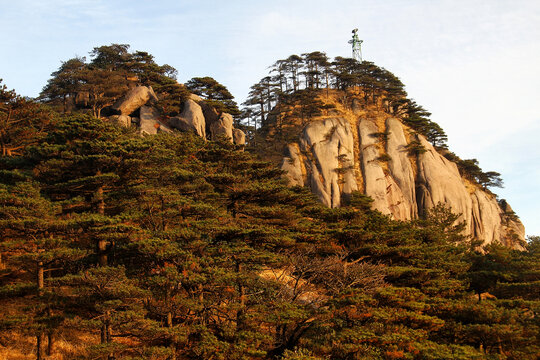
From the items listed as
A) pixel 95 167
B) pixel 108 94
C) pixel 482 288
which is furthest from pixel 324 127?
pixel 95 167

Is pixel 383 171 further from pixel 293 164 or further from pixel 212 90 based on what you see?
pixel 212 90

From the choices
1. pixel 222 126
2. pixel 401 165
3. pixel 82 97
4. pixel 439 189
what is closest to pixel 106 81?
pixel 82 97

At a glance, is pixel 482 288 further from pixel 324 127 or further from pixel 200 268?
pixel 324 127

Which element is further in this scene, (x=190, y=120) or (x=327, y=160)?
(x=327, y=160)

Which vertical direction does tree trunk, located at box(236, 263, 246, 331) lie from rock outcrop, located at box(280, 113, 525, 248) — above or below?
below

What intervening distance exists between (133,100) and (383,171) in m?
32.1

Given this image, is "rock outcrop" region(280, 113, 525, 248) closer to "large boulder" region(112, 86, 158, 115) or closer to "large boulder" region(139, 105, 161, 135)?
"large boulder" region(139, 105, 161, 135)

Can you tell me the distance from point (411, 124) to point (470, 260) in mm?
33803

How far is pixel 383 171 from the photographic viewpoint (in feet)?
167

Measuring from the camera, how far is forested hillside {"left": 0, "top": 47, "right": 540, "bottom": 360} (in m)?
14.4

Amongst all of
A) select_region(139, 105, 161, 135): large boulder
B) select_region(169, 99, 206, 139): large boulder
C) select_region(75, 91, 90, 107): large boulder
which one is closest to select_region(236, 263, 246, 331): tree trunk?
select_region(169, 99, 206, 139): large boulder

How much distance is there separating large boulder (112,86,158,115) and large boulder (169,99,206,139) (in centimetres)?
381

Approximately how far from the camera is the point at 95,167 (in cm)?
1917

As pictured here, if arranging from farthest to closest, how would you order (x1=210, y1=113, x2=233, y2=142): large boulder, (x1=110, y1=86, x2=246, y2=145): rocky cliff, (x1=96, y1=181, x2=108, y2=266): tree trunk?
(x1=210, y1=113, x2=233, y2=142): large boulder < (x1=110, y1=86, x2=246, y2=145): rocky cliff < (x1=96, y1=181, x2=108, y2=266): tree trunk
